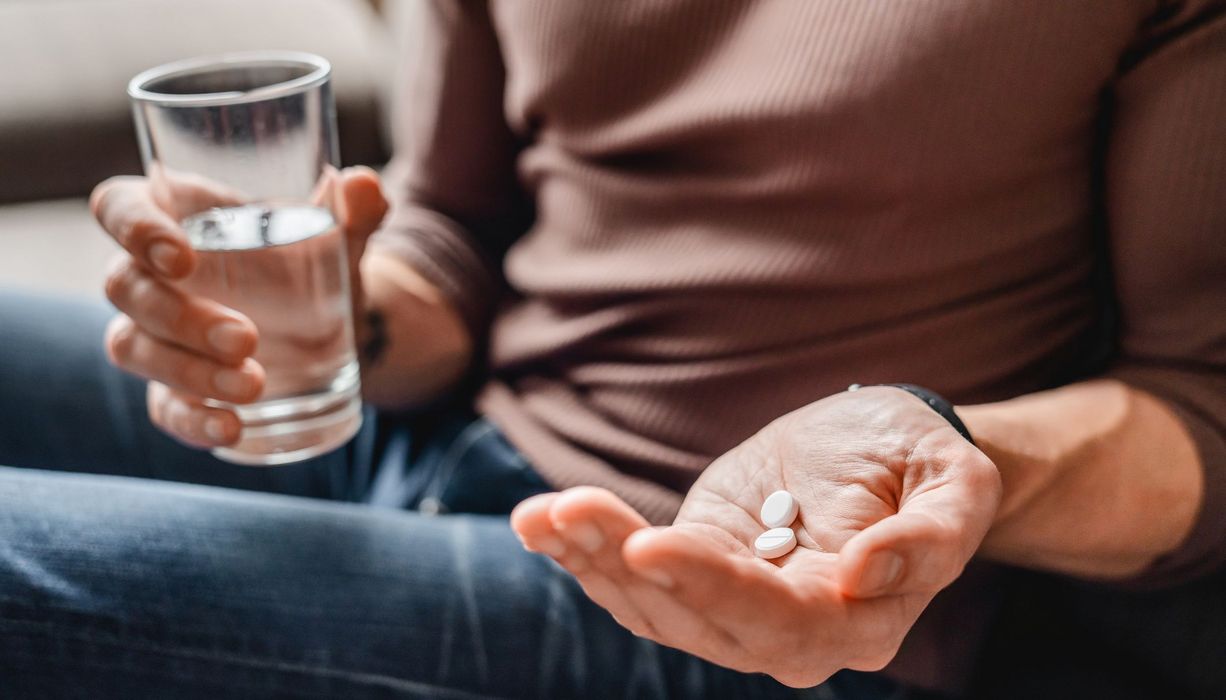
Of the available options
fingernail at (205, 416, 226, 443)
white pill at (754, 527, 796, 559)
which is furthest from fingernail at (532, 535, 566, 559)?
fingernail at (205, 416, 226, 443)

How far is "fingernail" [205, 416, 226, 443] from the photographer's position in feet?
2.17

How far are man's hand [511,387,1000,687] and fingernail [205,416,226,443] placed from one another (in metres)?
0.32

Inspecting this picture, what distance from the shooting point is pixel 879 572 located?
1.34ft

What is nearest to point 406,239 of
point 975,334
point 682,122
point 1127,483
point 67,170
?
point 682,122

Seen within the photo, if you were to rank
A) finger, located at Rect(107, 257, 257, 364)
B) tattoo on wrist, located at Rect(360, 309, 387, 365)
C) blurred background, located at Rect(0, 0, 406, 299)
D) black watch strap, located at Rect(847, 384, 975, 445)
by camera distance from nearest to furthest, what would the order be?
1. black watch strap, located at Rect(847, 384, 975, 445)
2. finger, located at Rect(107, 257, 257, 364)
3. tattoo on wrist, located at Rect(360, 309, 387, 365)
4. blurred background, located at Rect(0, 0, 406, 299)

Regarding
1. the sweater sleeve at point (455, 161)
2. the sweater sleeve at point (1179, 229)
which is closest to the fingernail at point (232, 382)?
the sweater sleeve at point (455, 161)

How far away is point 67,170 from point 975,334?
4.35 ft

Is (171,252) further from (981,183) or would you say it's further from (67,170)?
(67,170)

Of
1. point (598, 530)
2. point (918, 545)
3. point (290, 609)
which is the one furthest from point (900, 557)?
point (290, 609)

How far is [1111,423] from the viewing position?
60cm

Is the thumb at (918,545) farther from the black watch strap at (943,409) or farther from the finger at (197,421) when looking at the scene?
the finger at (197,421)

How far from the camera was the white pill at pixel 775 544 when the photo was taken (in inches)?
18.6

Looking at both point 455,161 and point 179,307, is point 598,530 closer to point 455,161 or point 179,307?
point 179,307

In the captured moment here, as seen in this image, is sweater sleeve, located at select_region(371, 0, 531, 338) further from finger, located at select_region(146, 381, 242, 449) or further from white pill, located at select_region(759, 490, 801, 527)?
white pill, located at select_region(759, 490, 801, 527)
